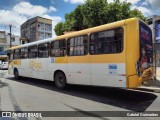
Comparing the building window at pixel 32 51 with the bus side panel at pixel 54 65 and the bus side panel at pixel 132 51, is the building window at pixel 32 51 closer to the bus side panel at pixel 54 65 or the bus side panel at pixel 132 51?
the bus side panel at pixel 54 65

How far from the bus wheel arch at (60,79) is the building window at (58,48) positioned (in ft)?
3.10

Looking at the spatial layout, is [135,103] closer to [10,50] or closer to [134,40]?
[134,40]

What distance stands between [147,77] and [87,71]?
253 cm

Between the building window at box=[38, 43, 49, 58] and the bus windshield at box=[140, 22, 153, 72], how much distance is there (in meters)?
5.65

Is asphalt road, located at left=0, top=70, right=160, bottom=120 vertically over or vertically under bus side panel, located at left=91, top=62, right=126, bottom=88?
under

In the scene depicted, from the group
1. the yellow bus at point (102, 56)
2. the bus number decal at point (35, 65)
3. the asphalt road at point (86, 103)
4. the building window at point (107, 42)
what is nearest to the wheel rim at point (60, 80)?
the yellow bus at point (102, 56)

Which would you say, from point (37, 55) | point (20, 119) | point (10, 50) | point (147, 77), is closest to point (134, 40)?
point (147, 77)

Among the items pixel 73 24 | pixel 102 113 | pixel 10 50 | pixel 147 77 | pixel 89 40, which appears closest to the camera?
pixel 102 113

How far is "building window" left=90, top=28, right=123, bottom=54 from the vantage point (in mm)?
7895

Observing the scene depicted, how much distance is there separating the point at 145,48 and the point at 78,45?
10.0ft

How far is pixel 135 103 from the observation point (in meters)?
7.81

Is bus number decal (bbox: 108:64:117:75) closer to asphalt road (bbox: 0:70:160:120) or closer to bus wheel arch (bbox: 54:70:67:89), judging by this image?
asphalt road (bbox: 0:70:160:120)

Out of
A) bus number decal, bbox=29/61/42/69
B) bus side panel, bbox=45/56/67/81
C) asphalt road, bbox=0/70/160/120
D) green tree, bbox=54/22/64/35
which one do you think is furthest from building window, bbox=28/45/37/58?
green tree, bbox=54/22/64/35

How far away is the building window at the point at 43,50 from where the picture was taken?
39.5 feet
